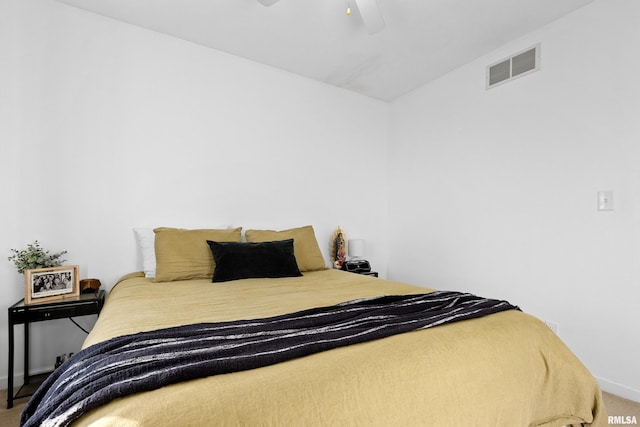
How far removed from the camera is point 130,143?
2.66 meters

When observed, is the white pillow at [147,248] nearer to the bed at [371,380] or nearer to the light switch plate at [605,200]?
the bed at [371,380]

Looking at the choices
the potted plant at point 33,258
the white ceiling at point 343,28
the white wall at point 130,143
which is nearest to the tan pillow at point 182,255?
the white wall at point 130,143

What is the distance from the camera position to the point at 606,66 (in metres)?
2.27

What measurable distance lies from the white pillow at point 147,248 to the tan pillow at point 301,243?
75cm

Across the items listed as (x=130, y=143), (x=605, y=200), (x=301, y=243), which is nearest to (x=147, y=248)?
(x=130, y=143)

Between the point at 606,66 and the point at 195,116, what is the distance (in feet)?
10.3

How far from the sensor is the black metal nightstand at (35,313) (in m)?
1.97

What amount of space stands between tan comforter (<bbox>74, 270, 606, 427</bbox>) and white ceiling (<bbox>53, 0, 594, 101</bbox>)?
6.90 feet

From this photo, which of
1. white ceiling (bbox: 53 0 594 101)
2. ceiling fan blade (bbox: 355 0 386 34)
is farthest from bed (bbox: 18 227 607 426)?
white ceiling (bbox: 53 0 594 101)

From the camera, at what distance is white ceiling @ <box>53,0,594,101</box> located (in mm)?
2420

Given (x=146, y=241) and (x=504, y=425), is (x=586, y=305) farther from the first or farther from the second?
(x=146, y=241)

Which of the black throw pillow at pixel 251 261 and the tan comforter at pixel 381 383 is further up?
the black throw pillow at pixel 251 261

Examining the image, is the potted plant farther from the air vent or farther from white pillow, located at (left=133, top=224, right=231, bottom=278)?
the air vent

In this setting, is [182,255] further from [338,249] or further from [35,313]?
[338,249]
